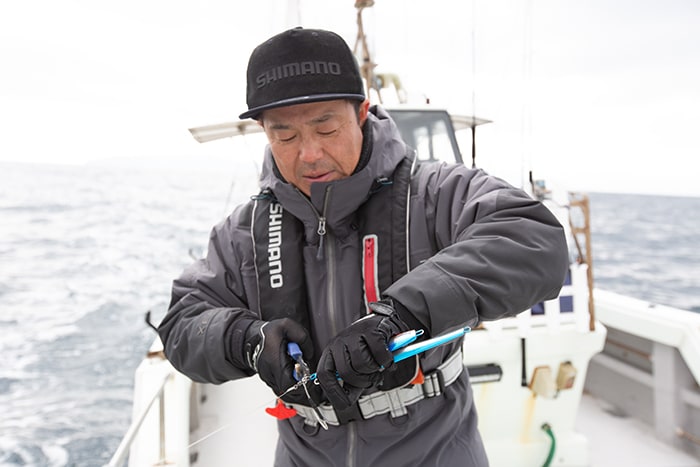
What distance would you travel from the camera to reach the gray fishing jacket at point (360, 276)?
117cm

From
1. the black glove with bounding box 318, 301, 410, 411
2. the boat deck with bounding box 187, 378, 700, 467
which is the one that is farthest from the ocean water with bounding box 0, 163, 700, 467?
the black glove with bounding box 318, 301, 410, 411

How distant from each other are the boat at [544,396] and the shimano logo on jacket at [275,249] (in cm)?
132

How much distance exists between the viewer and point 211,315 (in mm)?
1393

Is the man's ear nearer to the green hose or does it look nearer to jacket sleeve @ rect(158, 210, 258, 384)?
jacket sleeve @ rect(158, 210, 258, 384)

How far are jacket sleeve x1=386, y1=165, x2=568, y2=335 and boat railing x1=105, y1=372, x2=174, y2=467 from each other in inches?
51.3

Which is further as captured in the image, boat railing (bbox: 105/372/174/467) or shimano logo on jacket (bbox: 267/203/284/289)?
boat railing (bbox: 105/372/174/467)

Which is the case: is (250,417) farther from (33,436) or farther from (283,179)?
(33,436)

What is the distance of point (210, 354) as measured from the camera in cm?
133

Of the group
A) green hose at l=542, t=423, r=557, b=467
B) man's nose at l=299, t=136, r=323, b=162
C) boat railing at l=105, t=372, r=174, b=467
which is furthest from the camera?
green hose at l=542, t=423, r=557, b=467

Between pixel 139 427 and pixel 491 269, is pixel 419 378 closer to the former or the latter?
pixel 491 269

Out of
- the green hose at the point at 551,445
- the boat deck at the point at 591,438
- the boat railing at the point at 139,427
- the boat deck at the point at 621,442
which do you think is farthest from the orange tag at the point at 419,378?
the boat deck at the point at 621,442

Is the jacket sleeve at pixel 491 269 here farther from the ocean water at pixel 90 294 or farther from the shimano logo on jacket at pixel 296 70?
the ocean water at pixel 90 294

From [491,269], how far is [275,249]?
26.6 inches

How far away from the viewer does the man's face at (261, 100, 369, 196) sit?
1.33 meters
